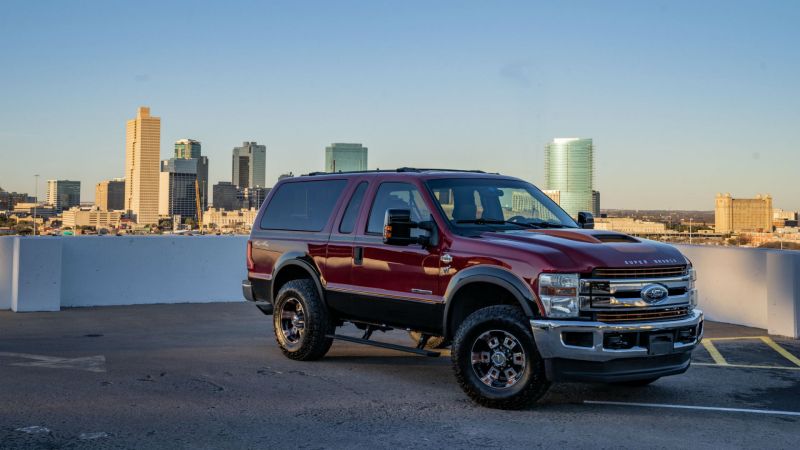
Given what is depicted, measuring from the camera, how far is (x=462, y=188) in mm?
8383

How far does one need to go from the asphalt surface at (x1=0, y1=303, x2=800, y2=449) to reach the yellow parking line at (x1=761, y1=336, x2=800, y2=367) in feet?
0.32

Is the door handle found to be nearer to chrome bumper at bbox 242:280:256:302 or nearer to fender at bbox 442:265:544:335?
fender at bbox 442:265:544:335

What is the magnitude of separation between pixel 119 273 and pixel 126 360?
6529mm

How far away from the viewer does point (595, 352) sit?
671cm

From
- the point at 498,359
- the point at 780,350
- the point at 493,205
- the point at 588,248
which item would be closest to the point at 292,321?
the point at 493,205

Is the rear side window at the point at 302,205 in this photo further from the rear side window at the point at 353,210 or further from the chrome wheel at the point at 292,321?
the chrome wheel at the point at 292,321

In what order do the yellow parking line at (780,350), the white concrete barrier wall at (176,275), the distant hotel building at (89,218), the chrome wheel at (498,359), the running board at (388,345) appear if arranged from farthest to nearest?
the distant hotel building at (89,218) < the white concrete barrier wall at (176,275) < the yellow parking line at (780,350) < the running board at (388,345) < the chrome wheel at (498,359)

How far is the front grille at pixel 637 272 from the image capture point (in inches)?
269

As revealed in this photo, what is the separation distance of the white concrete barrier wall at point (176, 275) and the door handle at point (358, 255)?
6911 millimetres

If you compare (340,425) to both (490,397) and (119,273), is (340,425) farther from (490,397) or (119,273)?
(119,273)

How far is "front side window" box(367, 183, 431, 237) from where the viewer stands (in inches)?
325

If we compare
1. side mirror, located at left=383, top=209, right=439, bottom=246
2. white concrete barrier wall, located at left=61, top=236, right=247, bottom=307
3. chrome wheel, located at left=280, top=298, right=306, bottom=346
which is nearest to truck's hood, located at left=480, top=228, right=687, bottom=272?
side mirror, located at left=383, top=209, right=439, bottom=246

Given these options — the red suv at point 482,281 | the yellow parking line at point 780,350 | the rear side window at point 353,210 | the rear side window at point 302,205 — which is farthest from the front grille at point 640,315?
the rear side window at point 302,205

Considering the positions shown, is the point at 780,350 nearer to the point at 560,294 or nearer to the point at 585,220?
the point at 585,220
